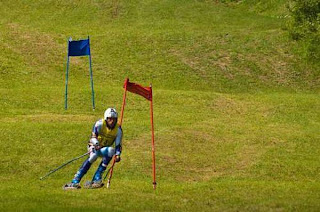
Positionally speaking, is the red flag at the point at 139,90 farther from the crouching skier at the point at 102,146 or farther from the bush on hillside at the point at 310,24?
the bush on hillside at the point at 310,24

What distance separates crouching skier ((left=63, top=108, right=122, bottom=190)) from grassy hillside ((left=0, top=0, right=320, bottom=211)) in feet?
2.46

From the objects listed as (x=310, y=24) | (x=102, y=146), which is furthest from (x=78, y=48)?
(x=102, y=146)

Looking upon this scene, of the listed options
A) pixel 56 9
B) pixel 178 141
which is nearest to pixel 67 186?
pixel 178 141

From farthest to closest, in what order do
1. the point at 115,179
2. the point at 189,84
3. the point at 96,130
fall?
the point at 189,84 → the point at 115,179 → the point at 96,130

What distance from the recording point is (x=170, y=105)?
41344 millimetres

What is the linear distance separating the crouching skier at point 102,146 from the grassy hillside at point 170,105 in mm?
749

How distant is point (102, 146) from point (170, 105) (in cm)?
2054

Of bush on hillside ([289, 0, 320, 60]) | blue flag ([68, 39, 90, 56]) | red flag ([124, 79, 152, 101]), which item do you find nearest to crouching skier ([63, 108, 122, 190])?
red flag ([124, 79, 152, 101])

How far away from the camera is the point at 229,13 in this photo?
69.4 meters

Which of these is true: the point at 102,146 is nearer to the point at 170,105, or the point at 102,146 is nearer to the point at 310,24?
the point at 170,105

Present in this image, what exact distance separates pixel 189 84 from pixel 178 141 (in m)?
18.7

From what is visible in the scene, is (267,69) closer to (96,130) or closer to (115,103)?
(115,103)

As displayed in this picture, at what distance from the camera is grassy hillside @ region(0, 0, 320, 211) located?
21.2 meters

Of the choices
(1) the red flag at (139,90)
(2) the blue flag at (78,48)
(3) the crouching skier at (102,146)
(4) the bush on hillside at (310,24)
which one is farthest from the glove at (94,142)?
(4) the bush on hillside at (310,24)
